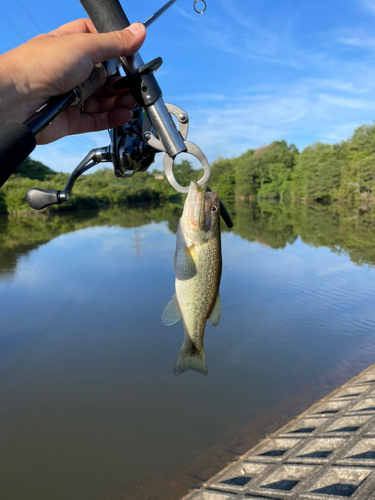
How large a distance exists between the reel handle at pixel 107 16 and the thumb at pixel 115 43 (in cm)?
7

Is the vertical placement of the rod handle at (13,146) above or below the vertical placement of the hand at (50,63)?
below

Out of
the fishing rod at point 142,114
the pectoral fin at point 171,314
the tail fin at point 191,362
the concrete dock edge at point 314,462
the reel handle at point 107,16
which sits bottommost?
the concrete dock edge at point 314,462

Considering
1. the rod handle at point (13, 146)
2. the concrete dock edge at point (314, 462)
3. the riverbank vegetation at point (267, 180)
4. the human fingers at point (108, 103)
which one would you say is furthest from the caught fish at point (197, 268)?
the riverbank vegetation at point (267, 180)

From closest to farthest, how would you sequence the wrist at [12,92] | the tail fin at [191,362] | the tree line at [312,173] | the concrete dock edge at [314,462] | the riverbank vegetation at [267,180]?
the wrist at [12,92] → the tail fin at [191,362] → the concrete dock edge at [314,462] → the riverbank vegetation at [267,180] → the tree line at [312,173]

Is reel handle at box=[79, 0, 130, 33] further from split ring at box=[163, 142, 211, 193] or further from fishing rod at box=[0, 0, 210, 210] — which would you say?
split ring at box=[163, 142, 211, 193]

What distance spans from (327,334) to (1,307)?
10598mm

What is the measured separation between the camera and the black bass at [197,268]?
195 cm

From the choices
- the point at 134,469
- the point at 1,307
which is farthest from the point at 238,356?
the point at 1,307

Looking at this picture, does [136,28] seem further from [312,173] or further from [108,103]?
[312,173]

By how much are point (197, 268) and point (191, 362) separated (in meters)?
0.53

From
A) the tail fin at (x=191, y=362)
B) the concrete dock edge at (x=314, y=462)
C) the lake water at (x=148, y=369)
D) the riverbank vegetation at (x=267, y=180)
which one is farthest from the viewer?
the riverbank vegetation at (x=267, y=180)

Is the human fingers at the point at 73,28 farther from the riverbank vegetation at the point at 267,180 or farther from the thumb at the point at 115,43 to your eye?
the riverbank vegetation at the point at 267,180

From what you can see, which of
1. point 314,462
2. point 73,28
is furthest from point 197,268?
point 314,462

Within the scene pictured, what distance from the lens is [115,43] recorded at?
1.58 meters
